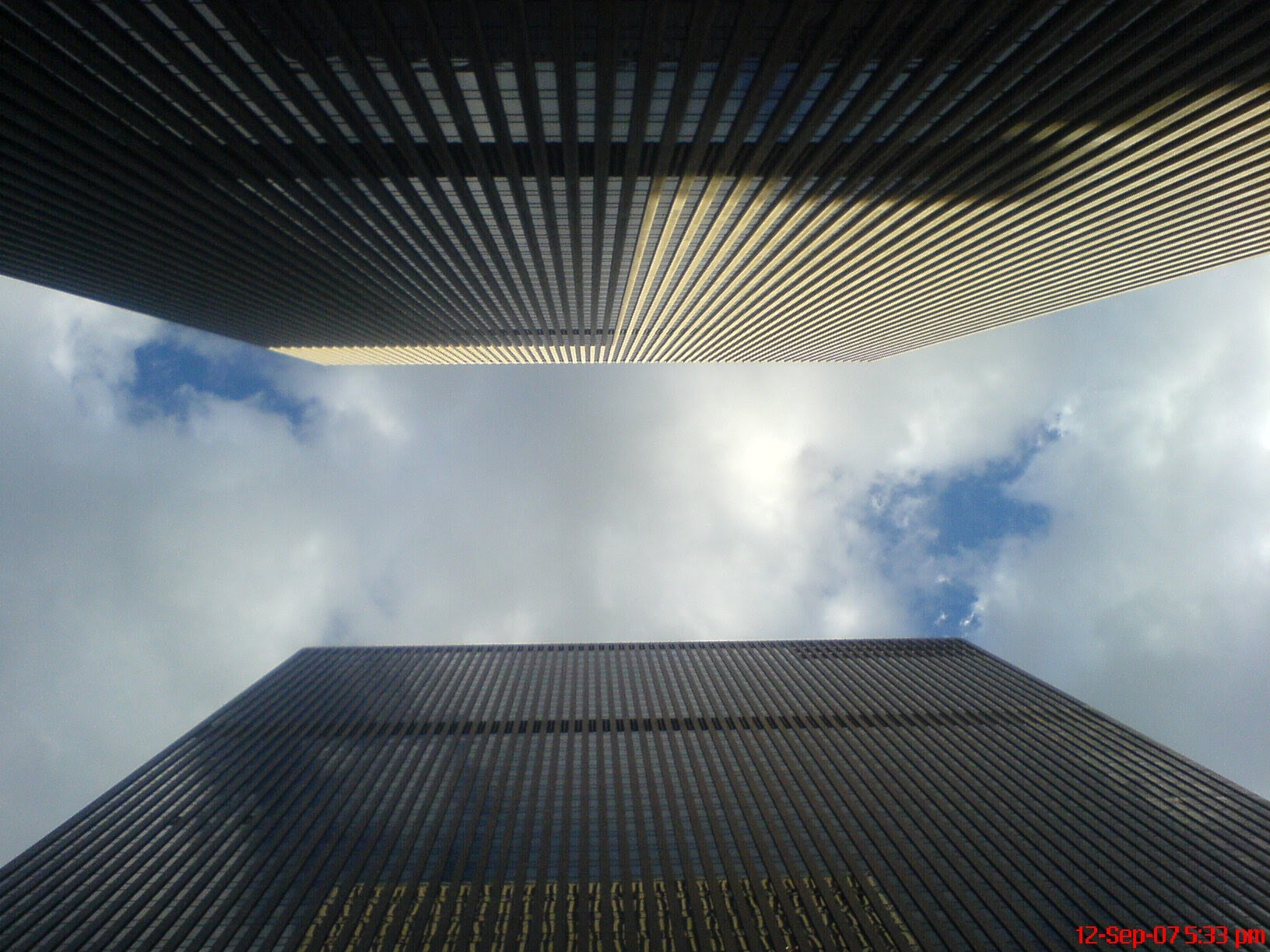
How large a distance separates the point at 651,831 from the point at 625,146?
69.2 m

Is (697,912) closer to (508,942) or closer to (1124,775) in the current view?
(508,942)

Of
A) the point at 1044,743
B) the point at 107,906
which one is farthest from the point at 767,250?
the point at 107,906

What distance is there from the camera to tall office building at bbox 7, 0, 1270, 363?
30891 mm

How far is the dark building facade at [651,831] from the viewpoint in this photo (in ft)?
178
